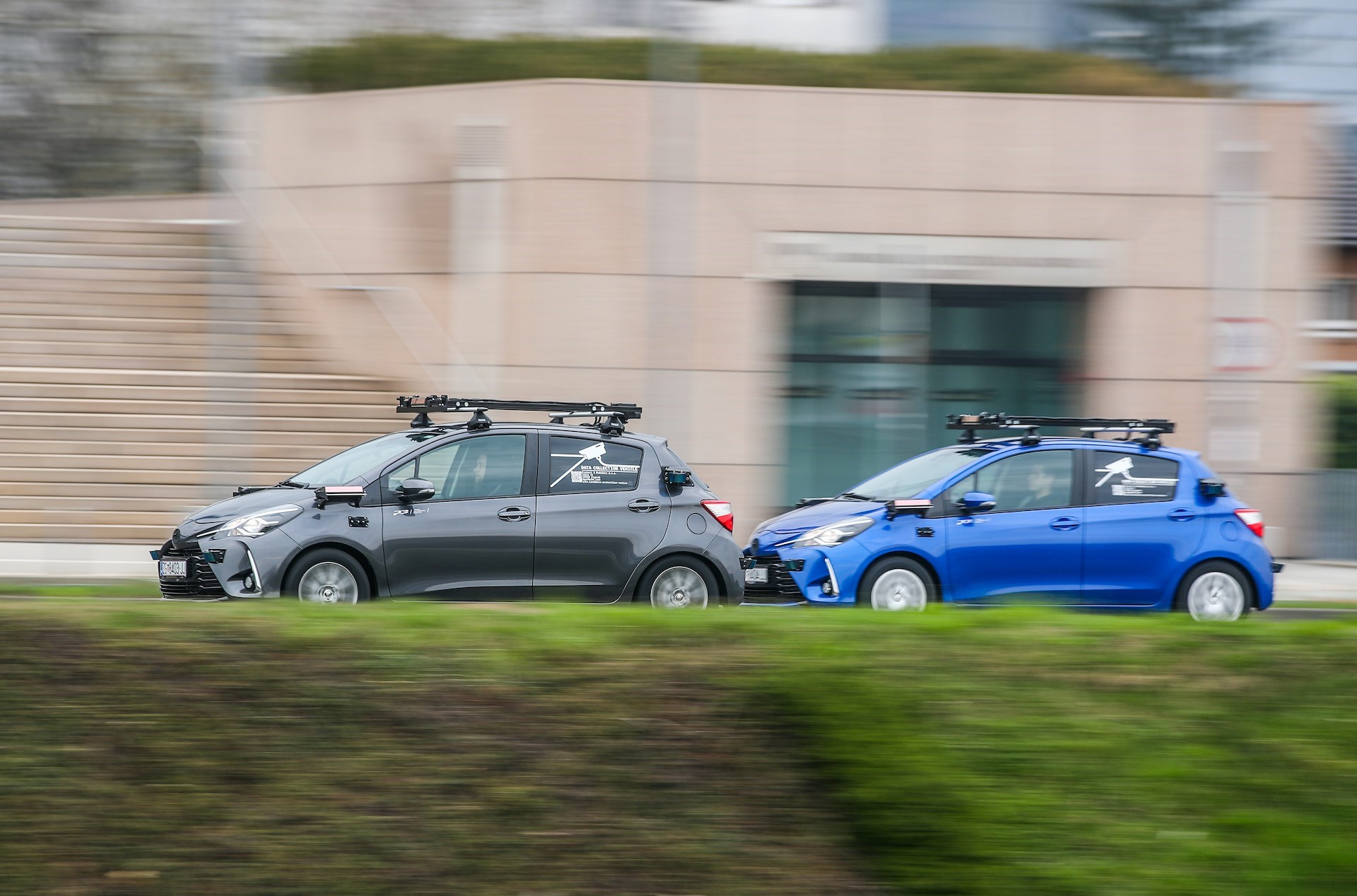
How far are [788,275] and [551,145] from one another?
3.42 m

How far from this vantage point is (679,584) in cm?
1069

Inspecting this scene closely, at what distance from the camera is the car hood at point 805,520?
10961mm

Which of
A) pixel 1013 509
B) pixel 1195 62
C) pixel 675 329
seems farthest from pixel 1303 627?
pixel 1195 62

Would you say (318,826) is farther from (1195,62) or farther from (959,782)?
(1195,62)

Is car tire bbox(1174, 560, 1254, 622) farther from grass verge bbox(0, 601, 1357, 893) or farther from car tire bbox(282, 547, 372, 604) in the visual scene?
grass verge bbox(0, 601, 1357, 893)

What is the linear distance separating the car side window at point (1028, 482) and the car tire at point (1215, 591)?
4.05 ft

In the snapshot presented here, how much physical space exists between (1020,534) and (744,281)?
25.1 ft

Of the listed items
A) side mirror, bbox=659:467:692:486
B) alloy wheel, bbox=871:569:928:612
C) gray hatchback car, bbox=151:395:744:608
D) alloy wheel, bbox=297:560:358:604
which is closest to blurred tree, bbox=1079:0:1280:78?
alloy wheel, bbox=871:569:928:612

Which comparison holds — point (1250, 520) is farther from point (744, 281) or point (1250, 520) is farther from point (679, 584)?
point (744, 281)

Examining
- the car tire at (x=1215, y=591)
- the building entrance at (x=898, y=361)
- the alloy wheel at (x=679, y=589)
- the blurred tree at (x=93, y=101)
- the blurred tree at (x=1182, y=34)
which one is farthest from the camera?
the blurred tree at (x=93, y=101)

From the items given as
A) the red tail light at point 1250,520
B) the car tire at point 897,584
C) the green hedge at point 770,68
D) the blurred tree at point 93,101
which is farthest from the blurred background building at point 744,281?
the blurred tree at point 93,101

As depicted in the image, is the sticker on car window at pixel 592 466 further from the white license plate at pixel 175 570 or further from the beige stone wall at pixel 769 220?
the beige stone wall at pixel 769 220

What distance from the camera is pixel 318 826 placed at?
411 cm

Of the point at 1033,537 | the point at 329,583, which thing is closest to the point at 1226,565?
the point at 1033,537
